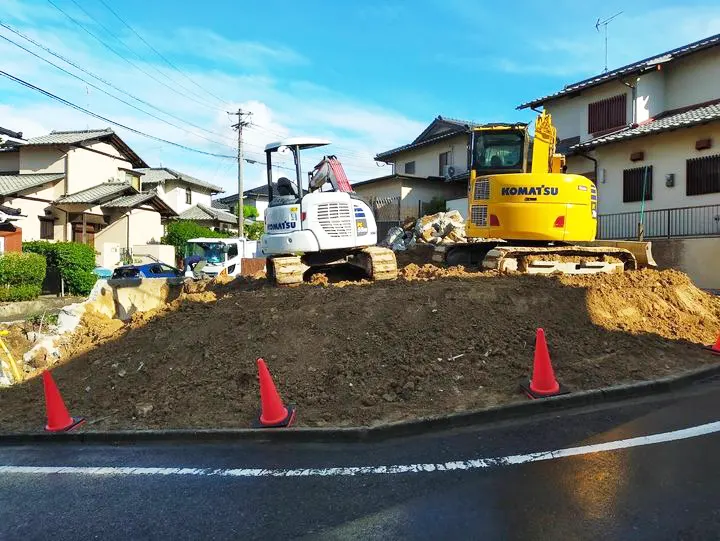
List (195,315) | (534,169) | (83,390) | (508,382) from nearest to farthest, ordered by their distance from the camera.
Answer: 1. (508,382)
2. (83,390)
3. (195,315)
4. (534,169)

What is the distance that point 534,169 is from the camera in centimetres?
1004

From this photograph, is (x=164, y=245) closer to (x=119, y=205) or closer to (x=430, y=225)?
(x=119, y=205)

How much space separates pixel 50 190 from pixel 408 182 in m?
17.7

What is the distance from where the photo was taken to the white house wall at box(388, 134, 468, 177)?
27.3 metres

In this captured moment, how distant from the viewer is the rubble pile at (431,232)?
17.2 metres

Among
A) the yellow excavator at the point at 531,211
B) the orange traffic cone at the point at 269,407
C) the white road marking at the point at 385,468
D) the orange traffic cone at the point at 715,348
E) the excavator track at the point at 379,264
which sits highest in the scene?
the yellow excavator at the point at 531,211

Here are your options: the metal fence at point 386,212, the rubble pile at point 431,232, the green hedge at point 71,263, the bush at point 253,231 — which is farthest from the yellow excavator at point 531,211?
the bush at point 253,231

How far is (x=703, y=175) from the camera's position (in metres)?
15.4

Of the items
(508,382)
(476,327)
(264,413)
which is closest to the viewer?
(264,413)

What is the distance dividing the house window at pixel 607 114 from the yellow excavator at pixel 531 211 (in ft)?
35.1

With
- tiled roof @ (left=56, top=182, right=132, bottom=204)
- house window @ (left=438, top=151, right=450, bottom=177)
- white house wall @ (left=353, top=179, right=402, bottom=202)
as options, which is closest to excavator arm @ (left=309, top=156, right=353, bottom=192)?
white house wall @ (left=353, top=179, right=402, bottom=202)

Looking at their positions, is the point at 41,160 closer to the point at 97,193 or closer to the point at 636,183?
the point at 97,193

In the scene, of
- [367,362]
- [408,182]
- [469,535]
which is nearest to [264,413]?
[367,362]

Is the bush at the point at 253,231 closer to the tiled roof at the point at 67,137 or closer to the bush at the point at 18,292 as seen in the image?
the tiled roof at the point at 67,137
